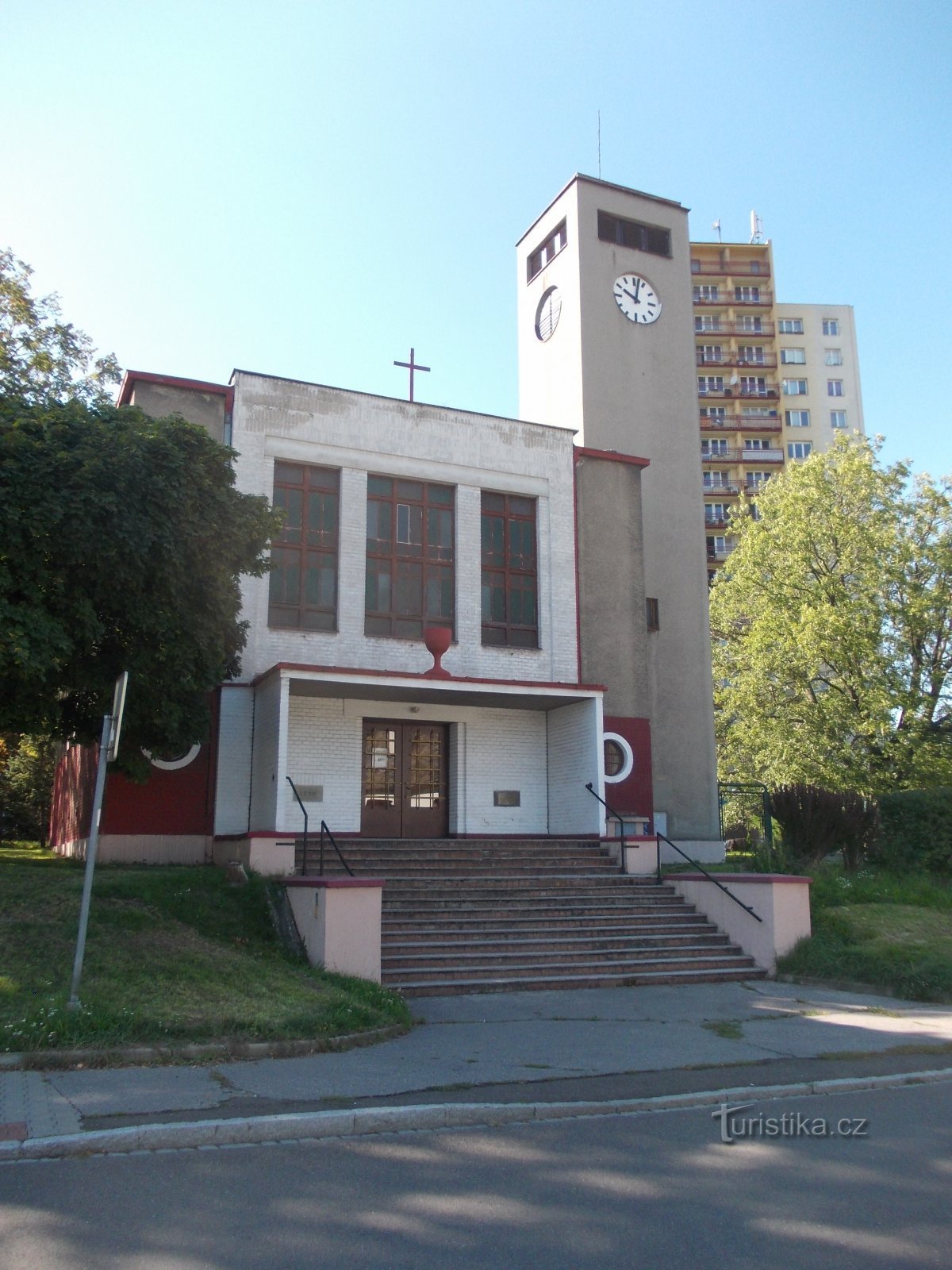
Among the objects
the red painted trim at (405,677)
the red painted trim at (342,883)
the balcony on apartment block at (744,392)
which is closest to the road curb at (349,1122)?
the red painted trim at (342,883)

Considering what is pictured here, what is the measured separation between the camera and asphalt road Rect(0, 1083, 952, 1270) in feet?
15.3

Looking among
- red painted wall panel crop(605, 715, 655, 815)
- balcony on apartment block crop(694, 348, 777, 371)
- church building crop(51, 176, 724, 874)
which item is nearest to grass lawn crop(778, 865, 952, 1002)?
church building crop(51, 176, 724, 874)

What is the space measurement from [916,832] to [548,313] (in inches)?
628

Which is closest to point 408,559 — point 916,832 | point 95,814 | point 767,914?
point 767,914

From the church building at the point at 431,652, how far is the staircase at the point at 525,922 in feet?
5.11

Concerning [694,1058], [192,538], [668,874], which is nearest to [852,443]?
[668,874]

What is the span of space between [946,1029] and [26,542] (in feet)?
37.5

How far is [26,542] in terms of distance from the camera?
42.5 feet

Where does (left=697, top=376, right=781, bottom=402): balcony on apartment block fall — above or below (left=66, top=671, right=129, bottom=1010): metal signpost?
above

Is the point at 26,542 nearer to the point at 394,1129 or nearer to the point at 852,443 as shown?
the point at 394,1129

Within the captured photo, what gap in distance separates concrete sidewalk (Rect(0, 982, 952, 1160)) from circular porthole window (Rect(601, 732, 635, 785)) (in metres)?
8.22

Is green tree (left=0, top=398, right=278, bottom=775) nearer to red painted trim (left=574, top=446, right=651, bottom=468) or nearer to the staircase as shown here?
the staircase

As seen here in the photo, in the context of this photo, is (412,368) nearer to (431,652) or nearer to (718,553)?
(431,652)

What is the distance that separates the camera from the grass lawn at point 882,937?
41.4 feet
